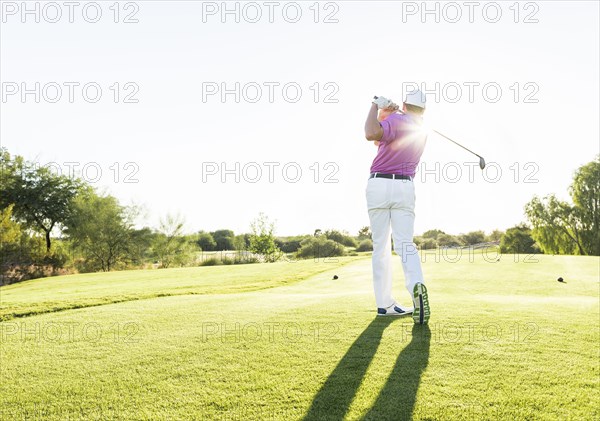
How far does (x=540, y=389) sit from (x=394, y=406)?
1129mm

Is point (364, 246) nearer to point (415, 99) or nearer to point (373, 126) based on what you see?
point (415, 99)

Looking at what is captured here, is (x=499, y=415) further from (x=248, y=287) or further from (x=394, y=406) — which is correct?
(x=248, y=287)

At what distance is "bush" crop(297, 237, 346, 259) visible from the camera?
46.1 metres

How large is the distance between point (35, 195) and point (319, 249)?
28952mm

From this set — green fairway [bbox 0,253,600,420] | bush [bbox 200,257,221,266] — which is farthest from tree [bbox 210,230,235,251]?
green fairway [bbox 0,253,600,420]

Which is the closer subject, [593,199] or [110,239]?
[110,239]

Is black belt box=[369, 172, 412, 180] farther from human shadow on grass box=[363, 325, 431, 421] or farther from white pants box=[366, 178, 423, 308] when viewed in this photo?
human shadow on grass box=[363, 325, 431, 421]

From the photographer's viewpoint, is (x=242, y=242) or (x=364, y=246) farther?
(x=364, y=246)

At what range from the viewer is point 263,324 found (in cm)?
473

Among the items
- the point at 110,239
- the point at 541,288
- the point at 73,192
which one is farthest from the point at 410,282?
the point at 73,192

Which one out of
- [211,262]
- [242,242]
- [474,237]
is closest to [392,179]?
[211,262]

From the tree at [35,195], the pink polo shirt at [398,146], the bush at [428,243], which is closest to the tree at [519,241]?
the bush at [428,243]

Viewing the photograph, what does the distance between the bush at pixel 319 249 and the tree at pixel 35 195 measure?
2404 centimetres

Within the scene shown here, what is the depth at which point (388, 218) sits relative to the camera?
5324 millimetres
